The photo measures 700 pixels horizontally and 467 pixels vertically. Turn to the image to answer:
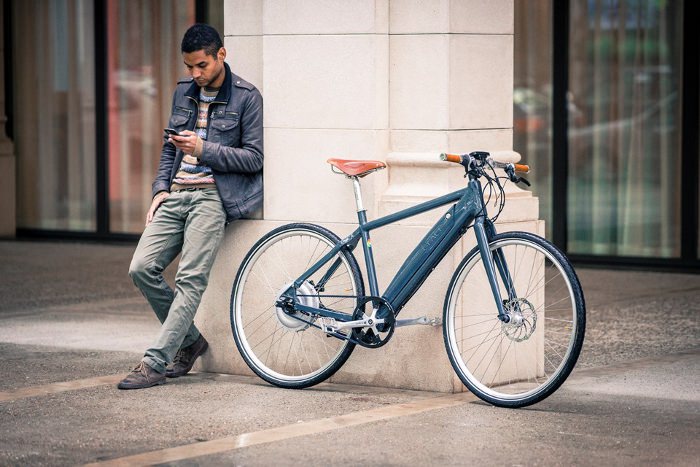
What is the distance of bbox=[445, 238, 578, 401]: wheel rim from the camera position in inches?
282

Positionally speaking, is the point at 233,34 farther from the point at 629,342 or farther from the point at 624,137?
the point at 624,137

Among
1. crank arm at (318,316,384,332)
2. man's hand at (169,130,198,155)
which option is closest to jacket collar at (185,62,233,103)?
man's hand at (169,130,198,155)

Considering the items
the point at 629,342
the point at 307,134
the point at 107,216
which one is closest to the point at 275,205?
the point at 307,134

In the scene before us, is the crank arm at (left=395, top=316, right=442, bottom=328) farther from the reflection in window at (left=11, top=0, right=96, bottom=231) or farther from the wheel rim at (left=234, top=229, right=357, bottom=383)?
the reflection in window at (left=11, top=0, right=96, bottom=231)

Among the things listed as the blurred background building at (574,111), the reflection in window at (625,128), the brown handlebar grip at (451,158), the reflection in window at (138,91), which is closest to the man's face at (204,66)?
the brown handlebar grip at (451,158)

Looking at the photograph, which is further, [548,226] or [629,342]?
[548,226]

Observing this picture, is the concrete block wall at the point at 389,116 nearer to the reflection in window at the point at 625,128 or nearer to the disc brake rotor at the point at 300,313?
the disc brake rotor at the point at 300,313

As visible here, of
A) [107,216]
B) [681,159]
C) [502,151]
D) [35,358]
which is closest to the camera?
[502,151]

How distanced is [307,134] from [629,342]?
2.58m

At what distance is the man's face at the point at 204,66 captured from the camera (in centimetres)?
785

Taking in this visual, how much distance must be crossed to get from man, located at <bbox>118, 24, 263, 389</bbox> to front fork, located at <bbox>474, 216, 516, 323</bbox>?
1.42 metres

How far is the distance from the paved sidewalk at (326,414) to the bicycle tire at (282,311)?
0.14m

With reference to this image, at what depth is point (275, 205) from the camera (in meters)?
8.17

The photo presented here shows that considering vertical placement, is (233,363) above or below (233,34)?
below
